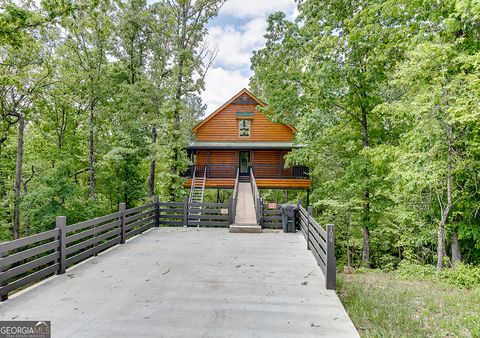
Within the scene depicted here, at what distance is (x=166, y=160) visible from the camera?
14430mm

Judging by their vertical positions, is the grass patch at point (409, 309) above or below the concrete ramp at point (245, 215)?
below

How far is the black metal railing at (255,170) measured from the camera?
703 inches

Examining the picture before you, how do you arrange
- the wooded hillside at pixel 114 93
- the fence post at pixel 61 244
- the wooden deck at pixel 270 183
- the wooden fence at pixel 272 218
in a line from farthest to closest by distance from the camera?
the wooden deck at pixel 270 183 < the wooded hillside at pixel 114 93 < the wooden fence at pixel 272 218 < the fence post at pixel 61 244

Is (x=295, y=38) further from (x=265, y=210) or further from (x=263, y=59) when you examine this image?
(x=265, y=210)

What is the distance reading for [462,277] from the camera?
658cm

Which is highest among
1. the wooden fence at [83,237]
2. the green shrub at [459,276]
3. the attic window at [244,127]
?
the attic window at [244,127]

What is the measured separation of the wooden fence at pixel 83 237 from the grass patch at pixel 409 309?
581 cm

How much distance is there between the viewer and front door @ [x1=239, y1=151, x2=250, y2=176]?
19734 millimetres

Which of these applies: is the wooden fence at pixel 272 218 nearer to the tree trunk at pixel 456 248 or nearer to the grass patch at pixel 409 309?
the grass patch at pixel 409 309

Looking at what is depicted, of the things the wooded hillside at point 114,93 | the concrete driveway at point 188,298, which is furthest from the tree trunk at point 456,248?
the wooded hillside at point 114,93

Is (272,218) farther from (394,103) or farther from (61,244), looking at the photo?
(61,244)

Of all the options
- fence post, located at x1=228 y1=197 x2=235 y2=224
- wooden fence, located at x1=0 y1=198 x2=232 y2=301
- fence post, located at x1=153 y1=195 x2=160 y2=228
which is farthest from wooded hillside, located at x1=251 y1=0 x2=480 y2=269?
fence post, located at x1=153 y1=195 x2=160 y2=228

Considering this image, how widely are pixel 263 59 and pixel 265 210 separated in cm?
840

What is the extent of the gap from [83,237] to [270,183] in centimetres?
1272
